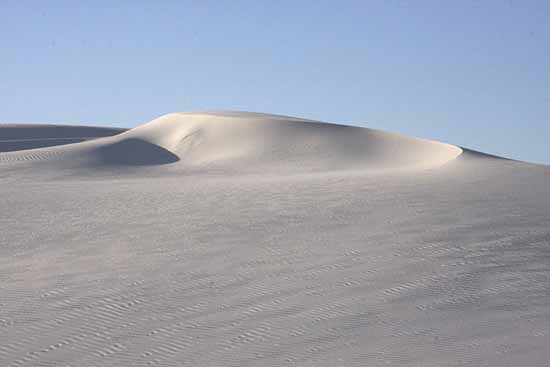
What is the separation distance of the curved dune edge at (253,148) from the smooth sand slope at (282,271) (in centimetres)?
783

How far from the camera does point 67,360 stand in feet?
22.2

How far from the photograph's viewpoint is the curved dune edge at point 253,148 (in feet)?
93.8

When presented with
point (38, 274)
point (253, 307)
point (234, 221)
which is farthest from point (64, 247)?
point (253, 307)

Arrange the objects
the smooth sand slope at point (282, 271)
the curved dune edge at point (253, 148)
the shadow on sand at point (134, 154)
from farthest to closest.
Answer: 1. the shadow on sand at point (134, 154)
2. the curved dune edge at point (253, 148)
3. the smooth sand slope at point (282, 271)

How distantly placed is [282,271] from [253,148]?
22.1m

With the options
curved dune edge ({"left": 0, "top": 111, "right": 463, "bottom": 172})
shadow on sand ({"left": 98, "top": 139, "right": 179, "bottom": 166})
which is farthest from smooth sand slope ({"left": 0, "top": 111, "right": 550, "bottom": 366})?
shadow on sand ({"left": 98, "top": 139, "right": 179, "bottom": 166})

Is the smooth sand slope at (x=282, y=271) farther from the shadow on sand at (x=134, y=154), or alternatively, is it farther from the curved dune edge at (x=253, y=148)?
the shadow on sand at (x=134, y=154)

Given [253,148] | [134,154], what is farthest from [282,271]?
[134,154]

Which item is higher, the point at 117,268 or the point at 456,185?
the point at 456,185

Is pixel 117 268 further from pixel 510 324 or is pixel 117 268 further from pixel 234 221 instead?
pixel 510 324

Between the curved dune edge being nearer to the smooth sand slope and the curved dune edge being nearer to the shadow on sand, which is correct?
the shadow on sand

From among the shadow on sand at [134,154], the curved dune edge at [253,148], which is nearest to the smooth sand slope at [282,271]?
the curved dune edge at [253,148]

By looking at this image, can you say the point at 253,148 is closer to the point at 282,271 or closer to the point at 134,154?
the point at 134,154

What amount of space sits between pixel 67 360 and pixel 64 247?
18.1ft
